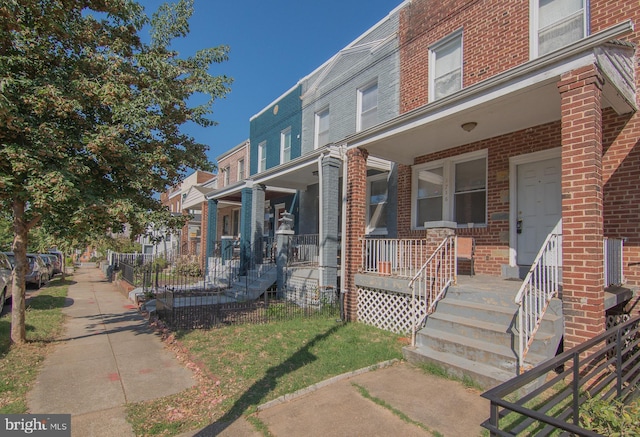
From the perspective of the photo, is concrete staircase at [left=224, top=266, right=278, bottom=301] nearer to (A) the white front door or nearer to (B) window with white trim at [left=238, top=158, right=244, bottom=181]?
(A) the white front door

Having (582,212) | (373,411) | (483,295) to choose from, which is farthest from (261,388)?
(582,212)

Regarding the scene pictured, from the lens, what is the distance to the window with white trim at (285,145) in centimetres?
1470

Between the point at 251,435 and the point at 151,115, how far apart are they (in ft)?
15.5

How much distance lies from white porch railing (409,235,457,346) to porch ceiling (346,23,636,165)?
2279 millimetres

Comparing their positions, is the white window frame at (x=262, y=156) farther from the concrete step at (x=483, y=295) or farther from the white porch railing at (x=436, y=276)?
the concrete step at (x=483, y=295)

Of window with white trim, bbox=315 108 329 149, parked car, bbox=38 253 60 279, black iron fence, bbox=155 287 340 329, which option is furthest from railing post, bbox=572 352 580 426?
parked car, bbox=38 253 60 279

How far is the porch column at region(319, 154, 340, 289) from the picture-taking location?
9000mm

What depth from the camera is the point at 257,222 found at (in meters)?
12.7

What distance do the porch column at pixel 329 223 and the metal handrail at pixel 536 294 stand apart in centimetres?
483

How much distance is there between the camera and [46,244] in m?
5.95

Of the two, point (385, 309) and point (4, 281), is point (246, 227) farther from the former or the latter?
point (385, 309)

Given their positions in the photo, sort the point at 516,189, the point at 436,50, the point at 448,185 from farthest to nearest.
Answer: the point at 436,50 → the point at 448,185 → the point at 516,189

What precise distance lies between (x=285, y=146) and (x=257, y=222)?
3.92m

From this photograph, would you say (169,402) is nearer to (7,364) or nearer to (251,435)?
(251,435)
